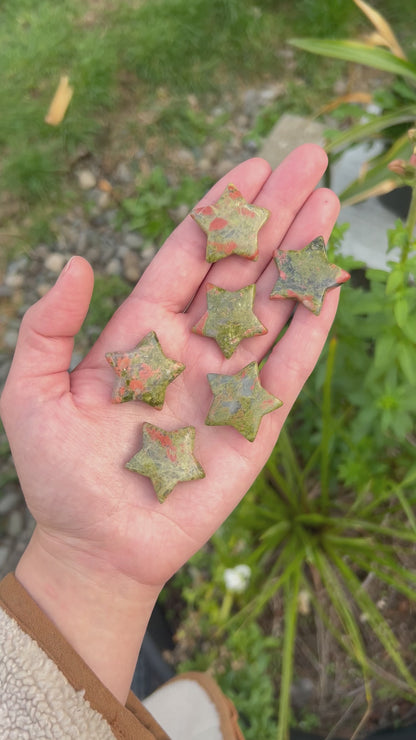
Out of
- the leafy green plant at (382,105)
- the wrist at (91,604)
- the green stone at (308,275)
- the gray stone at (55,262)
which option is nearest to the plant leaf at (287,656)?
the wrist at (91,604)

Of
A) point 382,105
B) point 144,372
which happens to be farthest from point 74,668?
point 382,105

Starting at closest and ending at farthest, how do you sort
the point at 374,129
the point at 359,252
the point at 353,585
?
the point at 353,585 → the point at 374,129 → the point at 359,252

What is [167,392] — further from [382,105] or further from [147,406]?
[382,105]

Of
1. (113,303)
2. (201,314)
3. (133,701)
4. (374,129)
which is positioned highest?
(374,129)

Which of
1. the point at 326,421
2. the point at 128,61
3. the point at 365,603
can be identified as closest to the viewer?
the point at 326,421

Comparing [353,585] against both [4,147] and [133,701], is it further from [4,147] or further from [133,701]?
[4,147]

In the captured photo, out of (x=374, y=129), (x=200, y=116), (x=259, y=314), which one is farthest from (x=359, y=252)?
(x=200, y=116)

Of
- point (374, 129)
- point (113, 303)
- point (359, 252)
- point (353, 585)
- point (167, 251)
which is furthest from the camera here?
point (113, 303)
